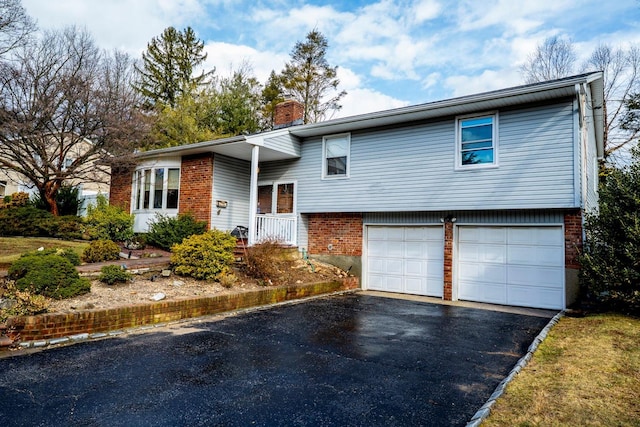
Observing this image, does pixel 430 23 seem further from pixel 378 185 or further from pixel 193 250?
pixel 193 250

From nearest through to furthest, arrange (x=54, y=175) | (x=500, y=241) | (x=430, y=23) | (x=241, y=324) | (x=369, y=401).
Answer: (x=369, y=401) → (x=241, y=324) → (x=500, y=241) → (x=430, y=23) → (x=54, y=175)

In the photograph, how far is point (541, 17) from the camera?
11891 mm

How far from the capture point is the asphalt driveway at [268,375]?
3.57 meters

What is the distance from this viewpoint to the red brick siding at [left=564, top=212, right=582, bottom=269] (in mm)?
9062

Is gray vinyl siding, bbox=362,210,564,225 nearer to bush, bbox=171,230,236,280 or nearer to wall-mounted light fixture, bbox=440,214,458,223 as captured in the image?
wall-mounted light fixture, bbox=440,214,458,223

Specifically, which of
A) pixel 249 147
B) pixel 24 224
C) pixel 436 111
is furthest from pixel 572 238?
pixel 24 224

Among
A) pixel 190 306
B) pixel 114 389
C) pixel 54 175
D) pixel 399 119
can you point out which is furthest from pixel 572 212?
pixel 54 175

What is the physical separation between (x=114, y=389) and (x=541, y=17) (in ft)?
46.1

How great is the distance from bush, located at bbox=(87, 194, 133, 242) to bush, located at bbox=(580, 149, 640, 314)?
527 inches

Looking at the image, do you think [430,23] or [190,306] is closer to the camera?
[190,306]

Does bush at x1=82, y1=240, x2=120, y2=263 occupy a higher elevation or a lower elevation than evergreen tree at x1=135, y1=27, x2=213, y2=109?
lower

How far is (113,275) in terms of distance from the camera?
25.9 ft

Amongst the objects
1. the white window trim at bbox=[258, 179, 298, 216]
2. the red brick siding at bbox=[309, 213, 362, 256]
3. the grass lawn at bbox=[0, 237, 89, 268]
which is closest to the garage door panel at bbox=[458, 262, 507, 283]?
the red brick siding at bbox=[309, 213, 362, 256]

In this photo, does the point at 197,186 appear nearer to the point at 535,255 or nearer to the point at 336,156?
the point at 336,156
